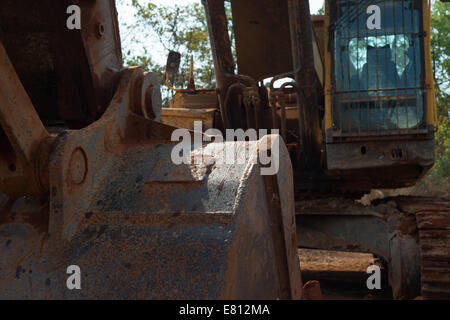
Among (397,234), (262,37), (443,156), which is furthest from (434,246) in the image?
(443,156)

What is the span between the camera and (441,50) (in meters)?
19.8

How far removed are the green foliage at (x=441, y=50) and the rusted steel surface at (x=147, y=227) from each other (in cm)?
1691

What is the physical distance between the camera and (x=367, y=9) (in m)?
3.96

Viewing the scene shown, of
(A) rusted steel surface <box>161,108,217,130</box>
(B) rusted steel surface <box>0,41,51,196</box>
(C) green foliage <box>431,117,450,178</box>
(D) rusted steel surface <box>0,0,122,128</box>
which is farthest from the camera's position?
(C) green foliage <box>431,117,450,178</box>

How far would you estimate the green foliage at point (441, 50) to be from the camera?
673 inches

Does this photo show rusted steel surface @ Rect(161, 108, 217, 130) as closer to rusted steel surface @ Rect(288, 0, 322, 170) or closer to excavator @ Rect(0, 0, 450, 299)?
rusted steel surface @ Rect(288, 0, 322, 170)

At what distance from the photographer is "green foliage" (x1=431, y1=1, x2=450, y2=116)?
56.1 ft

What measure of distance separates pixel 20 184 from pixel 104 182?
0.25 meters

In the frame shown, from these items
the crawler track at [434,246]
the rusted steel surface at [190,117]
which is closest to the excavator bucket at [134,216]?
the crawler track at [434,246]

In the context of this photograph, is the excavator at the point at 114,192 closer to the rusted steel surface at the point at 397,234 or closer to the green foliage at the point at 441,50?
the rusted steel surface at the point at 397,234

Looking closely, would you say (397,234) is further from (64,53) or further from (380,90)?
(64,53)

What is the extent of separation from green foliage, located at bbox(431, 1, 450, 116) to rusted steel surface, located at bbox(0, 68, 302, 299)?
16.9m

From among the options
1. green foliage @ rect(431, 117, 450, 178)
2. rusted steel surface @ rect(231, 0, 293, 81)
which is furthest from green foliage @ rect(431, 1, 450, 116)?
rusted steel surface @ rect(231, 0, 293, 81)
